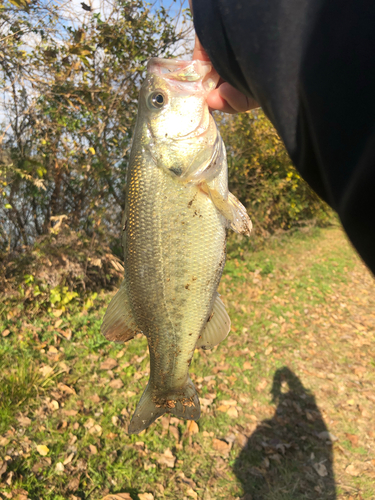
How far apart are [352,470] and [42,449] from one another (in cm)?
334

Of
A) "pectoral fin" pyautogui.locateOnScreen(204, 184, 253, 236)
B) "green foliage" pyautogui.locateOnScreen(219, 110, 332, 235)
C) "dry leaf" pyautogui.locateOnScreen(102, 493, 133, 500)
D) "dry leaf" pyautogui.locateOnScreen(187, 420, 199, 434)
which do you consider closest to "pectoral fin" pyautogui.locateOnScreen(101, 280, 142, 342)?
"pectoral fin" pyautogui.locateOnScreen(204, 184, 253, 236)

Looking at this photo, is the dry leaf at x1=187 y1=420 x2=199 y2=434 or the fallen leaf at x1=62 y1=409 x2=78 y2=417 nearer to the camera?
Answer: the fallen leaf at x1=62 y1=409 x2=78 y2=417

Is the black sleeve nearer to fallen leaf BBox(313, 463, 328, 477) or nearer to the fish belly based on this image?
the fish belly

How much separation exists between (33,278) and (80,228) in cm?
116

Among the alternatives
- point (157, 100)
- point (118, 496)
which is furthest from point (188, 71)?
point (118, 496)

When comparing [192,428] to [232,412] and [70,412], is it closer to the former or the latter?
[232,412]

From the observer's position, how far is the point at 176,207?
1678 mm

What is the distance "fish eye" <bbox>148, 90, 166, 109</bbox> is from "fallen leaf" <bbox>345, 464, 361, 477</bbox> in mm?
4161

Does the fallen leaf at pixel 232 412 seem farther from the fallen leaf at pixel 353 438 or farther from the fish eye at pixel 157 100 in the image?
the fish eye at pixel 157 100

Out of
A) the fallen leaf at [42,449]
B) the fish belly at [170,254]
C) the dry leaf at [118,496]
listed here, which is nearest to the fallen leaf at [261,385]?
the dry leaf at [118,496]

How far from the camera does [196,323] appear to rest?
1821mm

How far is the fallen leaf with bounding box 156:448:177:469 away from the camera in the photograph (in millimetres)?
3422

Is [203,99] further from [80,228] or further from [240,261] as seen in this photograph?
[240,261]

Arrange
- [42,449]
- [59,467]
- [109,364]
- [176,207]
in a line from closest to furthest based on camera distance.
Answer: [176,207]
[59,467]
[42,449]
[109,364]
